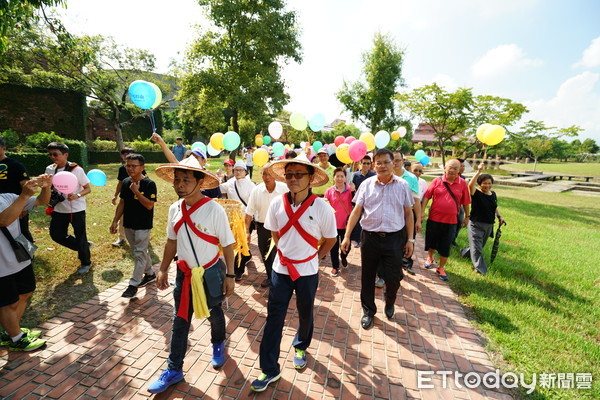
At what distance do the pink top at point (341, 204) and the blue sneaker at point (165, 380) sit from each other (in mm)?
3406

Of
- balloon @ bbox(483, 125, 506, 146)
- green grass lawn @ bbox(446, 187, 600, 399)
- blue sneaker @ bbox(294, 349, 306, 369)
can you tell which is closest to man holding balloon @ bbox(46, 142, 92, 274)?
blue sneaker @ bbox(294, 349, 306, 369)

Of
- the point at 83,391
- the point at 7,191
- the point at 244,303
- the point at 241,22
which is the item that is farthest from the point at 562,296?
the point at 241,22

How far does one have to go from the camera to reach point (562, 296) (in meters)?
4.97

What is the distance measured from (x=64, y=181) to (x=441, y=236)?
20.5 feet

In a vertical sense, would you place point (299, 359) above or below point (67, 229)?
below

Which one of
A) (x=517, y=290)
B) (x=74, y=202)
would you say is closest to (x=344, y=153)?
(x=517, y=290)

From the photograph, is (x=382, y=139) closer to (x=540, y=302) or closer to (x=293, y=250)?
(x=540, y=302)

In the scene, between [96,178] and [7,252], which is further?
[96,178]

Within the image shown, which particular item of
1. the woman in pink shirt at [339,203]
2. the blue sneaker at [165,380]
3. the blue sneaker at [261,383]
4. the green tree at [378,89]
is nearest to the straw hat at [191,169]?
the blue sneaker at [165,380]

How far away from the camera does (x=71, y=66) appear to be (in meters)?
16.9

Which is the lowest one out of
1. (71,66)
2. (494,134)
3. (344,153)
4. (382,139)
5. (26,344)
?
(26,344)

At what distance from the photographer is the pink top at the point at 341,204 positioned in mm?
5262

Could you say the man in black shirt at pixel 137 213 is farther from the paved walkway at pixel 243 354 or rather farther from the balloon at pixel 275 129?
the balloon at pixel 275 129

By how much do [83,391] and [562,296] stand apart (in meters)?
7.07
